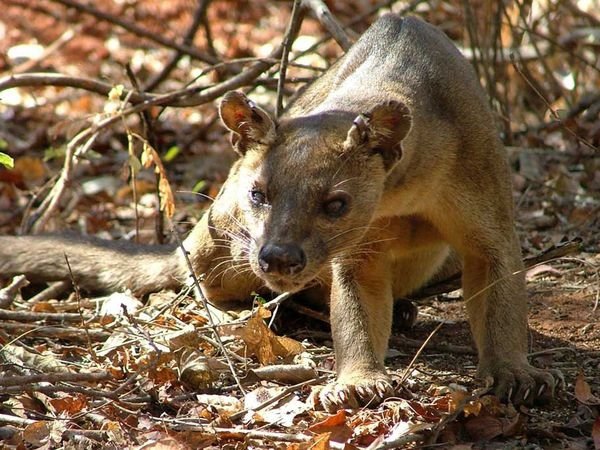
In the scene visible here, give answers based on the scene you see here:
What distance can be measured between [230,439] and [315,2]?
3351 millimetres

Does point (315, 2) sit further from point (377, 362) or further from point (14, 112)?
point (14, 112)

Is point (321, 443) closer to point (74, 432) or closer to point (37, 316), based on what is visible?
point (74, 432)

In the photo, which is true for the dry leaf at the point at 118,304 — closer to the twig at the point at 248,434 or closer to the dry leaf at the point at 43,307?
the dry leaf at the point at 43,307

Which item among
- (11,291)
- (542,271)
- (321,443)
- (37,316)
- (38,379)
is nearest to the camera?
(321,443)

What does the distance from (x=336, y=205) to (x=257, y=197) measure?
34 centimetres

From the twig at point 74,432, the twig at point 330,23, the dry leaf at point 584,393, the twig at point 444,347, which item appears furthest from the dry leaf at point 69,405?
the twig at point 330,23

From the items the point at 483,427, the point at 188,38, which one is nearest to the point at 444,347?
the point at 483,427

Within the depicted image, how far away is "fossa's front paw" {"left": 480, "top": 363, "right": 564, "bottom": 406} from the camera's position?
4.37 meters

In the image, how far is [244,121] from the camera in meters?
4.58

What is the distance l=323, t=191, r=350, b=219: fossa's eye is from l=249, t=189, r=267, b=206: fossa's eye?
0.88 feet

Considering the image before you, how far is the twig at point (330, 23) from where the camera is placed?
6.15 metres

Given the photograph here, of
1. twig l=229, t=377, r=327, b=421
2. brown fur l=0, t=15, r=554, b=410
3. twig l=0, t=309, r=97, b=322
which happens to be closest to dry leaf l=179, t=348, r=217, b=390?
twig l=229, t=377, r=327, b=421

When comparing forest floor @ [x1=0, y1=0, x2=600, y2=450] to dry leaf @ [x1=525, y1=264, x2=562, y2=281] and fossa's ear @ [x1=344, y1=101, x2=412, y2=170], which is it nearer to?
dry leaf @ [x1=525, y1=264, x2=562, y2=281]

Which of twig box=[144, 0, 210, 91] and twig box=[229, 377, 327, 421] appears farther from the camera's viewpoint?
twig box=[144, 0, 210, 91]
